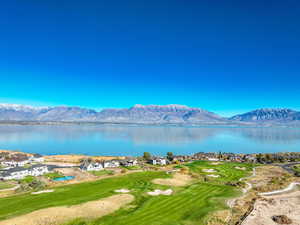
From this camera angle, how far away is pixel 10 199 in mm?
34000

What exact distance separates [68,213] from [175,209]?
13596mm

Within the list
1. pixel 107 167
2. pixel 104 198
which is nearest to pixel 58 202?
pixel 104 198

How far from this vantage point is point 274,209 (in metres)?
29.8

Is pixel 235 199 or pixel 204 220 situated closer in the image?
pixel 204 220

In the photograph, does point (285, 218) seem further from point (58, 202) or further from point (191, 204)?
point (58, 202)

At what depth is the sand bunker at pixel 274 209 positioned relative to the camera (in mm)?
25734

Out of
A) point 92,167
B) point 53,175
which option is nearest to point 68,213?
point 53,175

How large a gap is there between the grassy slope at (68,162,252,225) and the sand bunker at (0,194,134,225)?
1506 millimetres

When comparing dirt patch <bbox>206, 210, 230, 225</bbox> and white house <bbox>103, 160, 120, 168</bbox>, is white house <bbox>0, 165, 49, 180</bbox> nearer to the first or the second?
white house <bbox>103, 160, 120, 168</bbox>

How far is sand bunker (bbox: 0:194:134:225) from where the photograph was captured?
77.5ft

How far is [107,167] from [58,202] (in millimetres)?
50530

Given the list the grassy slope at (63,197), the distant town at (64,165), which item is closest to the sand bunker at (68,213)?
the grassy slope at (63,197)

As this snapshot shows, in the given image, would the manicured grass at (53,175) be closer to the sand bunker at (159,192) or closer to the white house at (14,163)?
the white house at (14,163)

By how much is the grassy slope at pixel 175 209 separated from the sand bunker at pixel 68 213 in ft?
4.94
